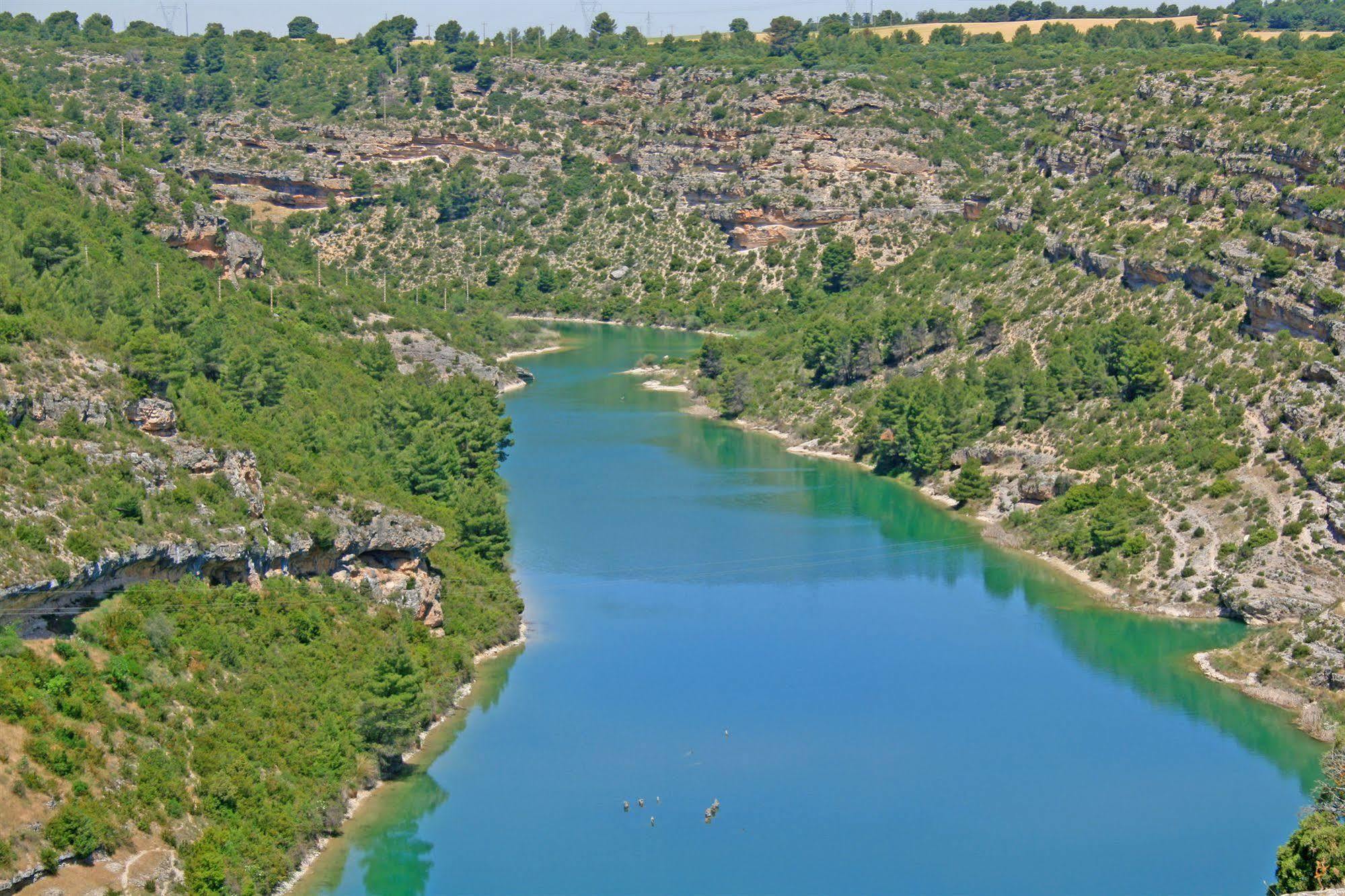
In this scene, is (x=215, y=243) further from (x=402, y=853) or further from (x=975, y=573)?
(x=402, y=853)

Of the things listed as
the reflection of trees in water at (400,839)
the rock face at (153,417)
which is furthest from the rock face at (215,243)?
the reflection of trees in water at (400,839)

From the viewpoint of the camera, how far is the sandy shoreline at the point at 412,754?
37.4m

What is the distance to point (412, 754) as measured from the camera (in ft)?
146

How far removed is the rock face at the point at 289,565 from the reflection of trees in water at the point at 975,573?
13470 millimetres

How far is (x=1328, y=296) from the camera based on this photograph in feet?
205

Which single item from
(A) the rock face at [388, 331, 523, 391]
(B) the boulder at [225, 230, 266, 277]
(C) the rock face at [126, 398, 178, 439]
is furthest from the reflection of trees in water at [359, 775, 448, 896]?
(A) the rock face at [388, 331, 523, 391]

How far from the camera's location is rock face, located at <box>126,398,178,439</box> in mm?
43969

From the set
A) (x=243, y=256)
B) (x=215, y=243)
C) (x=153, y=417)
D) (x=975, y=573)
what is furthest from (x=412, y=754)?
(x=243, y=256)

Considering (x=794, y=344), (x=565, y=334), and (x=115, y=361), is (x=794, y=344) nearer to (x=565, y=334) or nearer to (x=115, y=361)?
(x=565, y=334)

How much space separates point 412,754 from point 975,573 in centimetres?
2364

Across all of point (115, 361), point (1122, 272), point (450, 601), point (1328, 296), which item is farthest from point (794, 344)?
point (115, 361)

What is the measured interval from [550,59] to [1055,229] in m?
68.5

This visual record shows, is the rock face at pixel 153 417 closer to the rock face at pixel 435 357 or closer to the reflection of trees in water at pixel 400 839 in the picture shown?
the reflection of trees in water at pixel 400 839

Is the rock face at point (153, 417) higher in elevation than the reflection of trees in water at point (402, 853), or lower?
higher
